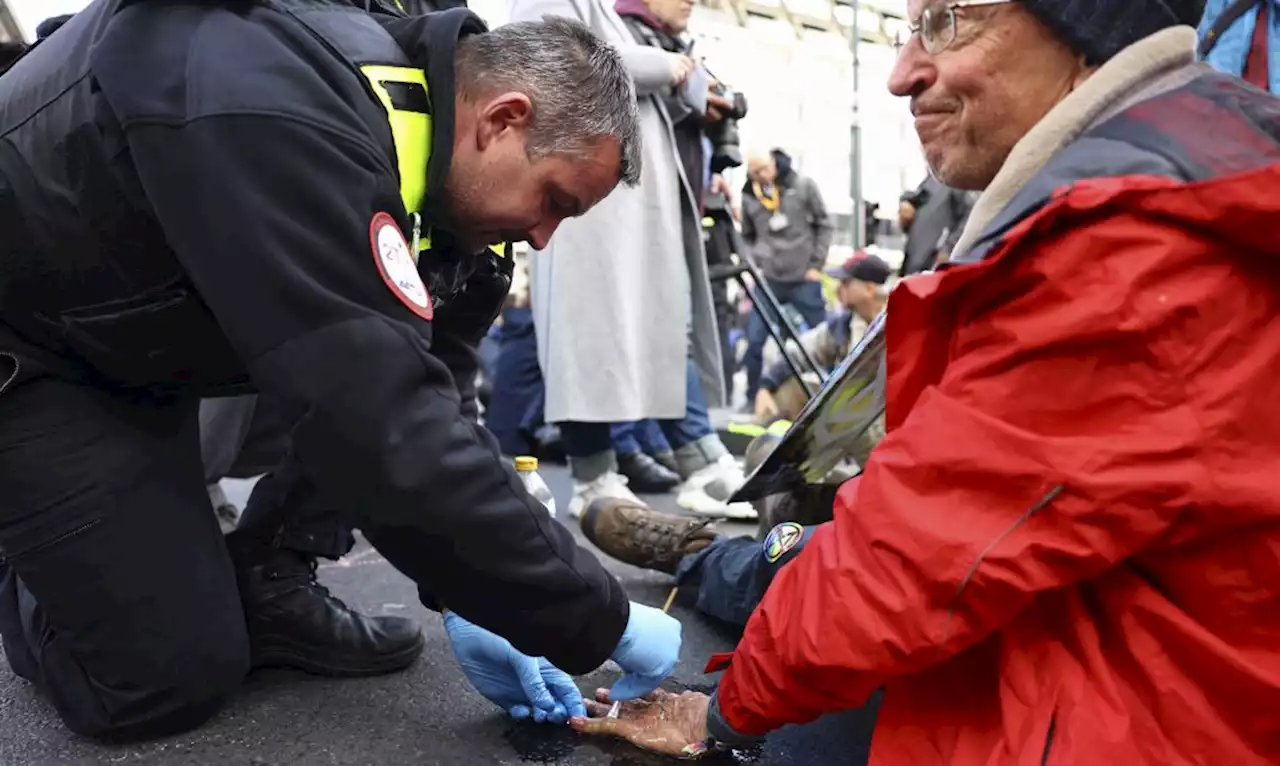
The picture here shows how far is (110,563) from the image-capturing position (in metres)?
1.32

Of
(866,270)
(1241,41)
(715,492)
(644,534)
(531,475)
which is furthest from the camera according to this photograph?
(866,270)

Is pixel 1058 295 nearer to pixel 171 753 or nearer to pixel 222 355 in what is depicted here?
pixel 222 355

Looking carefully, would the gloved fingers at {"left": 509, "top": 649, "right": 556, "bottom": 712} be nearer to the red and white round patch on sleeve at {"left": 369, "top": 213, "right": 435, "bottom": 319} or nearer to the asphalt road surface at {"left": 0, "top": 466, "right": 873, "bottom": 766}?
the asphalt road surface at {"left": 0, "top": 466, "right": 873, "bottom": 766}

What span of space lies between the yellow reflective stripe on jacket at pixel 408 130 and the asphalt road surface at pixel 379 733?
26.9 inches

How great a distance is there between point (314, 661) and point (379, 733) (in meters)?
0.25

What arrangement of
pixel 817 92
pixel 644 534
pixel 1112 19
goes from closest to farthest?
pixel 1112 19 → pixel 644 534 → pixel 817 92

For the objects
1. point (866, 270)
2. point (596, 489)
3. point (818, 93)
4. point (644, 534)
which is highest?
point (644, 534)

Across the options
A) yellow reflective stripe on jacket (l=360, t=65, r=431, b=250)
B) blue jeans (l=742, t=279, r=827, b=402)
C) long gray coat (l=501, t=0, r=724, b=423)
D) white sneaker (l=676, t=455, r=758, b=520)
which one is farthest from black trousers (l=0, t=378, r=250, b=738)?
blue jeans (l=742, t=279, r=827, b=402)

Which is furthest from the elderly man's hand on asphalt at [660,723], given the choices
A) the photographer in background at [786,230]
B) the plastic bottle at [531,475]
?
the photographer in background at [786,230]

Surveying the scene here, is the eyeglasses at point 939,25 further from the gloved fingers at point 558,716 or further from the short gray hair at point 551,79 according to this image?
the gloved fingers at point 558,716

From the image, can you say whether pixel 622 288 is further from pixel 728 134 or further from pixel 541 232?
pixel 541 232

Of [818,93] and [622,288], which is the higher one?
[622,288]

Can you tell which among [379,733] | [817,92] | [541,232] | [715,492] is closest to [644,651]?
[379,733]

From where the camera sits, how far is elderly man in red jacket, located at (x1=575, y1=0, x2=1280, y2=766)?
2.39 ft
